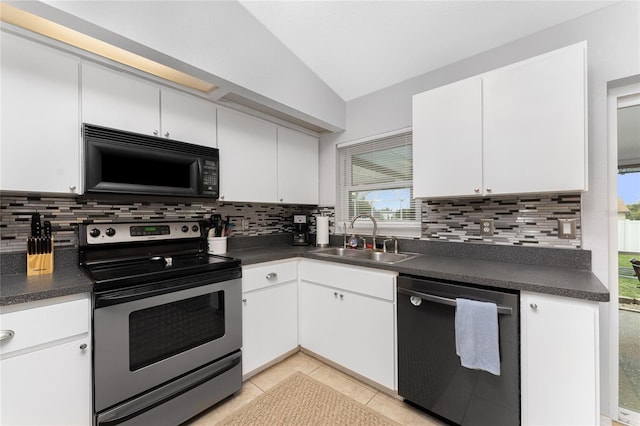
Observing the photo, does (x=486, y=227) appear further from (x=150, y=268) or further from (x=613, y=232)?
(x=150, y=268)

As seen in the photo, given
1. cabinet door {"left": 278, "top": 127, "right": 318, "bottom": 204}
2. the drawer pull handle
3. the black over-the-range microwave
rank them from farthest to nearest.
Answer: cabinet door {"left": 278, "top": 127, "right": 318, "bottom": 204} < the black over-the-range microwave < the drawer pull handle

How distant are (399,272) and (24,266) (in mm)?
2171

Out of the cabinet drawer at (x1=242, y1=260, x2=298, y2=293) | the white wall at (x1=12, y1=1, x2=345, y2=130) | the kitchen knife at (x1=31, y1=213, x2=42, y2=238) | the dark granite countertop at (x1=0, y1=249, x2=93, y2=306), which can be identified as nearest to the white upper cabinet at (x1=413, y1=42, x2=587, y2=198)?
the white wall at (x1=12, y1=1, x2=345, y2=130)

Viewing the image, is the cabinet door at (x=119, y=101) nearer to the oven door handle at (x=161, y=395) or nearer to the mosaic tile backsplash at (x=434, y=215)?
the mosaic tile backsplash at (x=434, y=215)

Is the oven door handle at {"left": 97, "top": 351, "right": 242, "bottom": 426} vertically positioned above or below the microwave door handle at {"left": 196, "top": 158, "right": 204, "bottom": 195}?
below

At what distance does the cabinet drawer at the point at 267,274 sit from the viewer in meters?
1.92

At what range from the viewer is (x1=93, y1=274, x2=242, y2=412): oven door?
1287 mm

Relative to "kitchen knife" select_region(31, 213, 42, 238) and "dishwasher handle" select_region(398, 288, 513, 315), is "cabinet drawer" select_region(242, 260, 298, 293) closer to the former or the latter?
"dishwasher handle" select_region(398, 288, 513, 315)

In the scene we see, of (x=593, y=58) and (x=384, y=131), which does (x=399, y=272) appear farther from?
(x=593, y=58)

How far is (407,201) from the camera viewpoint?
7.95 feet

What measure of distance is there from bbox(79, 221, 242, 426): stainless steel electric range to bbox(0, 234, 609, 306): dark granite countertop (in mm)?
119

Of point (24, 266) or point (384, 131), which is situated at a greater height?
point (384, 131)

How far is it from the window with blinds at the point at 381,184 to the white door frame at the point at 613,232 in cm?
114

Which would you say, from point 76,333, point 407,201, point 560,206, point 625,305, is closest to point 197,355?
point 76,333
